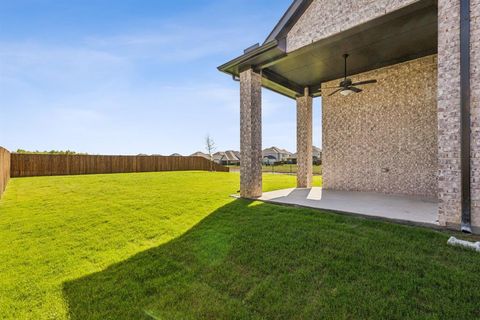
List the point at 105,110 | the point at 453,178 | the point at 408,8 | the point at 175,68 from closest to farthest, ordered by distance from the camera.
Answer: the point at 453,178
the point at 408,8
the point at 175,68
the point at 105,110

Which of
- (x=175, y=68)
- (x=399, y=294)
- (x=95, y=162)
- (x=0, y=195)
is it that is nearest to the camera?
(x=399, y=294)

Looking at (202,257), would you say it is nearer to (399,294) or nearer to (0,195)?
(399,294)

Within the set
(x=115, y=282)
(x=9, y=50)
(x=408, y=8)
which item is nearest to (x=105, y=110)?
(x=9, y=50)

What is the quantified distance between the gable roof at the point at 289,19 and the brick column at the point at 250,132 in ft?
3.81

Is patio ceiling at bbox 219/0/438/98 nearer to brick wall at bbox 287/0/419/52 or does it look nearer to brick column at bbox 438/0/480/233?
brick wall at bbox 287/0/419/52

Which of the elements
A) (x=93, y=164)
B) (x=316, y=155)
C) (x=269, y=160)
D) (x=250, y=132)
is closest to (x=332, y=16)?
(x=250, y=132)

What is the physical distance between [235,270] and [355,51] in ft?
19.1

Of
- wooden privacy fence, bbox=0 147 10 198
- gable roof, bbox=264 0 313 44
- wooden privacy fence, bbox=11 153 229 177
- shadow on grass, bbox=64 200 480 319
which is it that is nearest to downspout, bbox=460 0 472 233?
shadow on grass, bbox=64 200 480 319

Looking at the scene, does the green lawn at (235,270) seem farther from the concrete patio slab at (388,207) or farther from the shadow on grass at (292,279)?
the concrete patio slab at (388,207)

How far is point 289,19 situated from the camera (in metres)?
5.28

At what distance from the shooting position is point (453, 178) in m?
3.29

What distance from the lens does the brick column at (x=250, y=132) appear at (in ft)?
20.7

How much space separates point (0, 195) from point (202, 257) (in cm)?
794

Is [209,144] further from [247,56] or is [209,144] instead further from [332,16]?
[332,16]
